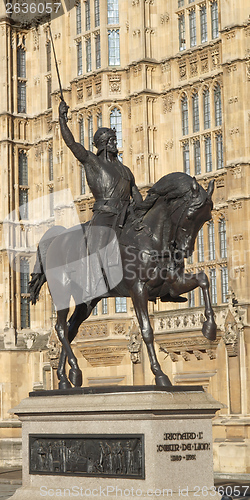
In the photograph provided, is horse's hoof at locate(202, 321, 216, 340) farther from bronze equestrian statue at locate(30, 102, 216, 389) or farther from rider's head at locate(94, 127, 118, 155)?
rider's head at locate(94, 127, 118, 155)

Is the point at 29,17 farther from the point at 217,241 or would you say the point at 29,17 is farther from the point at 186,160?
the point at 217,241

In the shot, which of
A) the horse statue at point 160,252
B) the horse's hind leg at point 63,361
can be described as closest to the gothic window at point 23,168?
the horse's hind leg at point 63,361

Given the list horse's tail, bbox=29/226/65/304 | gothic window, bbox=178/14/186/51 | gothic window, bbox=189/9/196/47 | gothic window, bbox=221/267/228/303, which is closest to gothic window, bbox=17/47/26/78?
gothic window, bbox=178/14/186/51

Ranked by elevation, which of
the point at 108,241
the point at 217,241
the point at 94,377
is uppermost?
the point at 217,241

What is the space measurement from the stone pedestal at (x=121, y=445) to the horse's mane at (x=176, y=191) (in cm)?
264

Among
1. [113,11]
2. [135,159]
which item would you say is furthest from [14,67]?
[135,159]

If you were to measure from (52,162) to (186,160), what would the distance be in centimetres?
820

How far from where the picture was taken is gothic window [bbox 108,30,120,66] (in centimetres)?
3198

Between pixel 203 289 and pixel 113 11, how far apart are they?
71.8 feet

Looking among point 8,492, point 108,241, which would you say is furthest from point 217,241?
point 108,241

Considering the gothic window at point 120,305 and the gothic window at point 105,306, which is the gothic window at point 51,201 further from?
the gothic window at point 120,305

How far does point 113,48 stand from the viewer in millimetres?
32062

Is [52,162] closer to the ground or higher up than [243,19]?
closer to the ground

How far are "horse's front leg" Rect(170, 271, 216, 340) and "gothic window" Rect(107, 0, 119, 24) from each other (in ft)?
70.0
